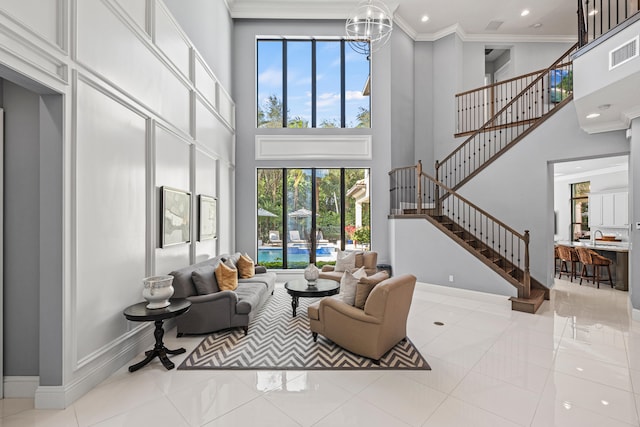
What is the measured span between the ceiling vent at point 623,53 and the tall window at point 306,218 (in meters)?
4.67

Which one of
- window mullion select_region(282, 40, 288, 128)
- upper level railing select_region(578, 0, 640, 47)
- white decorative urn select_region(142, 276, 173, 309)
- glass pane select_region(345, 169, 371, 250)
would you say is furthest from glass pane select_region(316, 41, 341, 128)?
white decorative urn select_region(142, 276, 173, 309)

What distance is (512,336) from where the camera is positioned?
393 centimetres

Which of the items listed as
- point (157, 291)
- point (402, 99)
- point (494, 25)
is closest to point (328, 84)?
point (402, 99)

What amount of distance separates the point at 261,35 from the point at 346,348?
7421mm

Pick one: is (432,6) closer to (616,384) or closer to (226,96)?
(226,96)

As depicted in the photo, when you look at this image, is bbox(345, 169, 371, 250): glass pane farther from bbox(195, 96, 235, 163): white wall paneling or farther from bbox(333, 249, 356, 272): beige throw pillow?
bbox(195, 96, 235, 163): white wall paneling

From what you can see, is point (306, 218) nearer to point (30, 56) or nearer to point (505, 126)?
point (505, 126)

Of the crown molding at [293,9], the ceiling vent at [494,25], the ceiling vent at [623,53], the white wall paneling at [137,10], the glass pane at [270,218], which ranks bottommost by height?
the glass pane at [270,218]

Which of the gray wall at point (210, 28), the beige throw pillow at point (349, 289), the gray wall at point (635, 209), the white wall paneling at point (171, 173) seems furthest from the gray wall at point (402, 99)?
the white wall paneling at point (171, 173)

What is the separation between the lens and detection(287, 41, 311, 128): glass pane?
7.57 metres

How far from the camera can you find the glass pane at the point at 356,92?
757 cm

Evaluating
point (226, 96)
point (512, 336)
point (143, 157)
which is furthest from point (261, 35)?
point (512, 336)

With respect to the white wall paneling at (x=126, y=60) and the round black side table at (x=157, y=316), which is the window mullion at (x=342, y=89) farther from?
the round black side table at (x=157, y=316)

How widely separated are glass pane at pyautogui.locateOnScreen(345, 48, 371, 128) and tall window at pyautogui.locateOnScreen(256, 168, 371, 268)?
4.39ft
